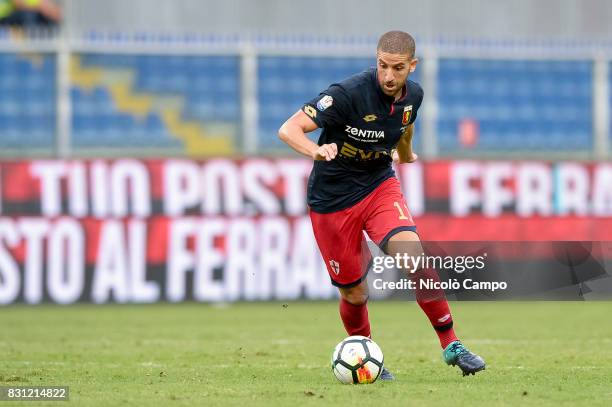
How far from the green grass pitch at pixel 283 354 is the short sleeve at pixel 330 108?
167cm

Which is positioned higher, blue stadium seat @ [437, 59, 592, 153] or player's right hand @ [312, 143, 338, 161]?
blue stadium seat @ [437, 59, 592, 153]

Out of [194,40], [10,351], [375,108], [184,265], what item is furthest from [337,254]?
[194,40]

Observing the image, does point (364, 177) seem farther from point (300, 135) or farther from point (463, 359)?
point (463, 359)

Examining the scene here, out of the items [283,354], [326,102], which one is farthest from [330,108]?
[283,354]

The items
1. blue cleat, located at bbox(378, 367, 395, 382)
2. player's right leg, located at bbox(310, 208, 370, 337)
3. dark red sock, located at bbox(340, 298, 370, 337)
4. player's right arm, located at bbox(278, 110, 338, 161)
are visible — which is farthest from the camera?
dark red sock, located at bbox(340, 298, 370, 337)

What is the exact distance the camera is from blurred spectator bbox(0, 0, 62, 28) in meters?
21.1

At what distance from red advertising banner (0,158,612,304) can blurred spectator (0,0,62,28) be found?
6929mm

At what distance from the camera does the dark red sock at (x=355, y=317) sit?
7602 millimetres

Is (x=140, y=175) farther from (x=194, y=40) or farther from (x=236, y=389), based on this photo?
(x=236, y=389)

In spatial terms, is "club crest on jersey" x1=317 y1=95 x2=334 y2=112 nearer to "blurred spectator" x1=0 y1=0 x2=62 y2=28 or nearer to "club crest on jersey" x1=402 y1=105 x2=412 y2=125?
"club crest on jersey" x1=402 y1=105 x2=412 y2=125

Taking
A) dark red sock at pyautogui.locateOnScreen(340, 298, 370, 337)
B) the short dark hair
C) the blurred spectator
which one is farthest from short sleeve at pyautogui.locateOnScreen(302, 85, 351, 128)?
the blurred spectator

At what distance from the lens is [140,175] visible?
1522 centimetres

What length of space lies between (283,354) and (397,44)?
11.1 ft

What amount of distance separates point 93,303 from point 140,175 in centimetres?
182
